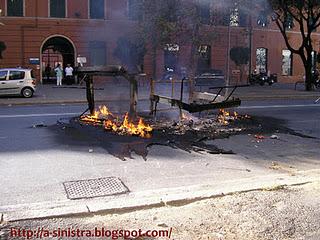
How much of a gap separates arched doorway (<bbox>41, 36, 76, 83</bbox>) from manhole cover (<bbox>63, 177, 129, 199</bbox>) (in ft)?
82.9

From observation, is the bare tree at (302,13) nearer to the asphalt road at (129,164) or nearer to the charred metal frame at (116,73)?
the charred metal frame at (116,73)

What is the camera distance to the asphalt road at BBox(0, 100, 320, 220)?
18.8ft

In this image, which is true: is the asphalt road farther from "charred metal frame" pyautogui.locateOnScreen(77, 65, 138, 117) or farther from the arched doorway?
the arched doorway

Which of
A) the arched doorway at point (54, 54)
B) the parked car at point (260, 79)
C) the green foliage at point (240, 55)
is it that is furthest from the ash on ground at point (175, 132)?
the green foliage at point (240, 55)

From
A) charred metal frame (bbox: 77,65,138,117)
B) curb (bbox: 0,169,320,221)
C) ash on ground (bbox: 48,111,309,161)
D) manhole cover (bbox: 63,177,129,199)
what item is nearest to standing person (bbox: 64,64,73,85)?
ash on ground (bbox: 48,111,309,161)

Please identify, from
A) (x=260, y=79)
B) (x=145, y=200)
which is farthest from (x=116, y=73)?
(x=260, y=79)

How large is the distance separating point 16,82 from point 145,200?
16051mm

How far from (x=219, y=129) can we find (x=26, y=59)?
72.0ft

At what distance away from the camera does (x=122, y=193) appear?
537 cm

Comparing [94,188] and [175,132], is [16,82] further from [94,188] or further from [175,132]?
[94,188]

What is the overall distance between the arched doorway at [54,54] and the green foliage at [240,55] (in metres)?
11.6

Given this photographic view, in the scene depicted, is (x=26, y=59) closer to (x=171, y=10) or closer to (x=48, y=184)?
(x=171, y=10)

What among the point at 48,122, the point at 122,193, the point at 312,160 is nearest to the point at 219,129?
the point at 312,160

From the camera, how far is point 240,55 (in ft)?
113
